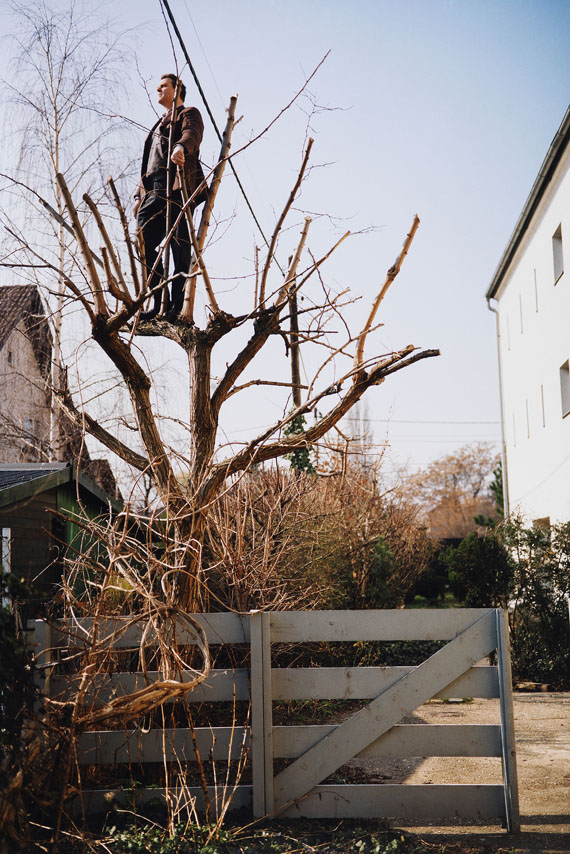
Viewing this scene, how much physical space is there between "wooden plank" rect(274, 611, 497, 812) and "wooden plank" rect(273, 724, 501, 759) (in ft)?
0.19

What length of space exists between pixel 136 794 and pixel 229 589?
358cm

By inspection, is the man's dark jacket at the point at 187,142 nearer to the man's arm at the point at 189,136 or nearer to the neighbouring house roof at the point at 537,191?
the man's arm at the point at 189,136

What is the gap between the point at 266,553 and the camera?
7508 millimetres

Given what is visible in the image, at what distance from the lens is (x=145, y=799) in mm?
4766

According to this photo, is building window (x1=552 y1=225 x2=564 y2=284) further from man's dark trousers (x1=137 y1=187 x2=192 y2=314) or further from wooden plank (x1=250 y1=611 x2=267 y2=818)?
wooden plank (x1=250 y1=611 x2=267 y2=818)

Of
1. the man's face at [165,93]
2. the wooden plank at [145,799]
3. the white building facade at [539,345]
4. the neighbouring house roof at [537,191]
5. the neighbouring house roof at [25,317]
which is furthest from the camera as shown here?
the neighbouring house roof at [25,317]

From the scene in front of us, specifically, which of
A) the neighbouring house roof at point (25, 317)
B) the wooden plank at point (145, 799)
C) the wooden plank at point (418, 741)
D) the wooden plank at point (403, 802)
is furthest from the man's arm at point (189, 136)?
the neighbouring house roof at point (25, 317)

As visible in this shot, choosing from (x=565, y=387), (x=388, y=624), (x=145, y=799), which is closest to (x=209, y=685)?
(x=145, y=799)

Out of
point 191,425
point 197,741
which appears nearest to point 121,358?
point 191,425

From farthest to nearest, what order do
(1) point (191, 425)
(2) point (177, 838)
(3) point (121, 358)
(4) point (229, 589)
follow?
(4) point (229, 589)
(1) point (191, 425)
(3) point (121, 358)
(2) point (177, 838)

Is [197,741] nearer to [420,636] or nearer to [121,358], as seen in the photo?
[420,636]

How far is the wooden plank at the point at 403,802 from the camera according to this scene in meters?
4.68

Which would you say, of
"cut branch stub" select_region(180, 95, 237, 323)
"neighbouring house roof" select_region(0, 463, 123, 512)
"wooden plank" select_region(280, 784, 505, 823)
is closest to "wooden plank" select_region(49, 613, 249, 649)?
"wooden plank" select_region(280, 784, 505, 823)

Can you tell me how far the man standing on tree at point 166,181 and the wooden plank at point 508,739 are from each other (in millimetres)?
3396
